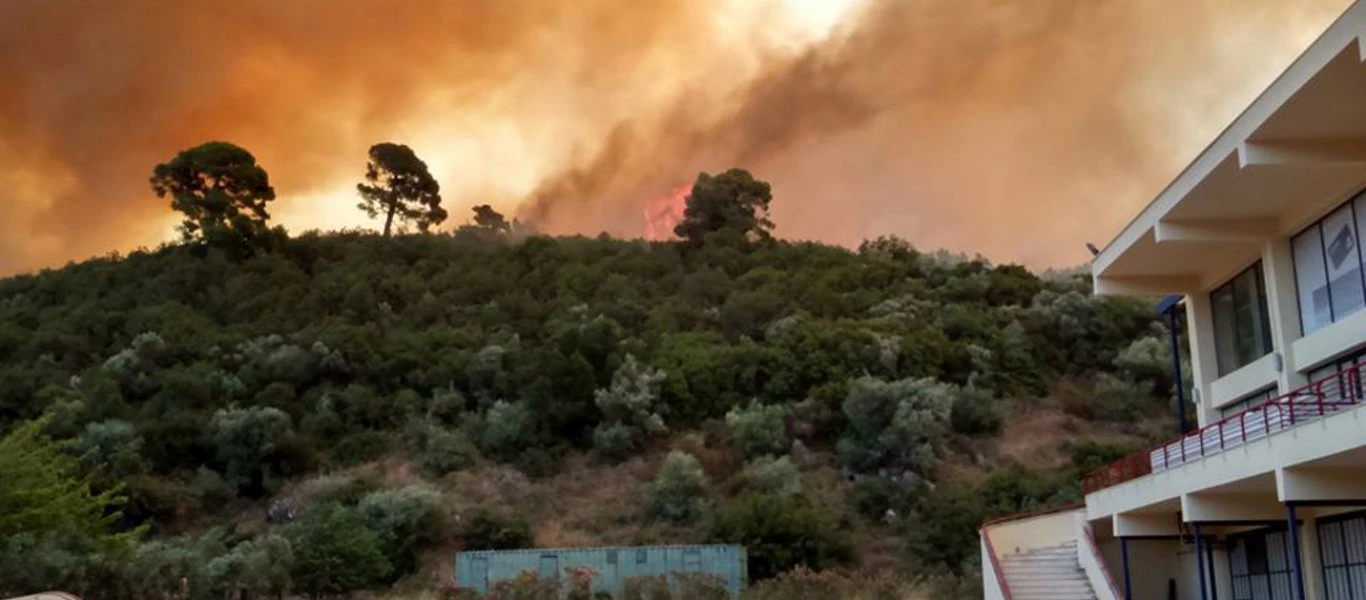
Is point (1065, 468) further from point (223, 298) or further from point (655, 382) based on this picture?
point (223, 298)

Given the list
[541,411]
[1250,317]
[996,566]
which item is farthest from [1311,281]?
[541,411]

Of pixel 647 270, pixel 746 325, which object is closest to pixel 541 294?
pixel 647 270

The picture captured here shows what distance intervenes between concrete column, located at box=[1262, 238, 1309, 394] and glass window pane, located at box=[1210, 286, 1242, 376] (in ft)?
10.5

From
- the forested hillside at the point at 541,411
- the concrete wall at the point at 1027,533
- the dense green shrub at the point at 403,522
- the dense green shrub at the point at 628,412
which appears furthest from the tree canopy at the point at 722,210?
the concrete wall at the point at 1027,533

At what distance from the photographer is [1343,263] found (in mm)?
22906

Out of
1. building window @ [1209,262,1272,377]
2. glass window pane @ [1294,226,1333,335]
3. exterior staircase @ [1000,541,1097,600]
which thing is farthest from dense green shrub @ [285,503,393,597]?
glass window pane @ [1294,226,1333,335]

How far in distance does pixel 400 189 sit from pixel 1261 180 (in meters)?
86.3

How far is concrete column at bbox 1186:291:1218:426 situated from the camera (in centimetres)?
2941

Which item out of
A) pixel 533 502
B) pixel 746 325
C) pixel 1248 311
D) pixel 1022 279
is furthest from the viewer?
pixel 1022 279

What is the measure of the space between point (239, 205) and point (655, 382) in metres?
43.4

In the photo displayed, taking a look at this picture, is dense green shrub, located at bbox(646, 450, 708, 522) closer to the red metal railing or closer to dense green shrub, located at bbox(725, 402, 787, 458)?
dense green shrub, located at bbox(725, 402, 787, 458)

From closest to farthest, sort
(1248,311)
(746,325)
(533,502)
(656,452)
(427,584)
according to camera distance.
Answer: (1248,311) < (427,584) < (533,502) < (656,452) < (746,325)

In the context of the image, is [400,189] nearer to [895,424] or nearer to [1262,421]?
[895,424]

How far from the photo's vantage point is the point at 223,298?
275 feet
